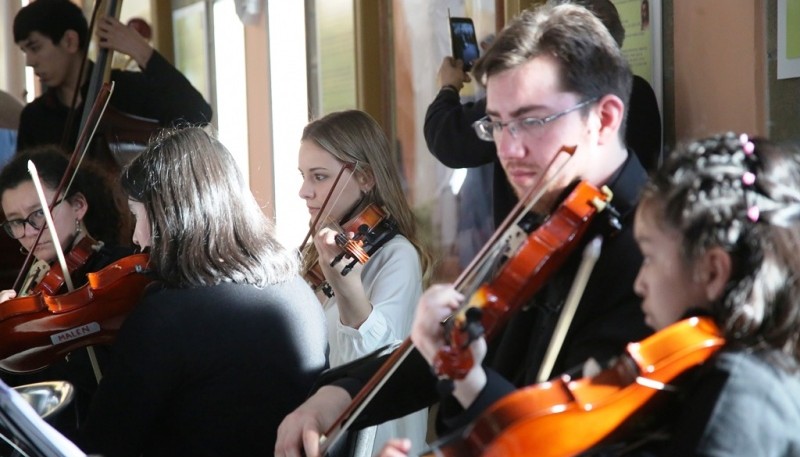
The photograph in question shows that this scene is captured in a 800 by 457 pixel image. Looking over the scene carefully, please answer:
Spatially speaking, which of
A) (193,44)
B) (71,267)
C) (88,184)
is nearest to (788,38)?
(71,267)

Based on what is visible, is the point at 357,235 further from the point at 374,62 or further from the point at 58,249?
the point at 374,62

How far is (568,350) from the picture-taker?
138 cm

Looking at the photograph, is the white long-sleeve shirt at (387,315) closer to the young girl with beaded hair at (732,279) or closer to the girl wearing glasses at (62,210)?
the girl wearing glasses at (62,210)

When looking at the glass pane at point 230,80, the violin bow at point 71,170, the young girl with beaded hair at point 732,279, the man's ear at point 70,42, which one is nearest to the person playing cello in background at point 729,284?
the young girl with beaded hair at point 732,279

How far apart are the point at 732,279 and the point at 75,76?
10.7ft

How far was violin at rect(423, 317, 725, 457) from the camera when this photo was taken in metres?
1.12

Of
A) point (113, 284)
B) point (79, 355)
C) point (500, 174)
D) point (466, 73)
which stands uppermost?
point (466, 73)

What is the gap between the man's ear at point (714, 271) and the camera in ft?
3.82

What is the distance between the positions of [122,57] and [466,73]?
2.57 meters

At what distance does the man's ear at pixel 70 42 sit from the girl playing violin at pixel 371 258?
164 cm

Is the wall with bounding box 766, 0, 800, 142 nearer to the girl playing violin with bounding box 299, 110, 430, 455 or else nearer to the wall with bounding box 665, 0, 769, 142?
the wall with bounding box 665, 0, 769, 142

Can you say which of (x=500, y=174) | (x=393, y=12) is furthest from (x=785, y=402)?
(x=393, y=12)

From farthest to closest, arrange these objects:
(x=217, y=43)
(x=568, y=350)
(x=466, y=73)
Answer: (x=217, y=43), (x=466, y=73), (x=568, y=350)

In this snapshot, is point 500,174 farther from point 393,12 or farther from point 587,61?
point 393,12
